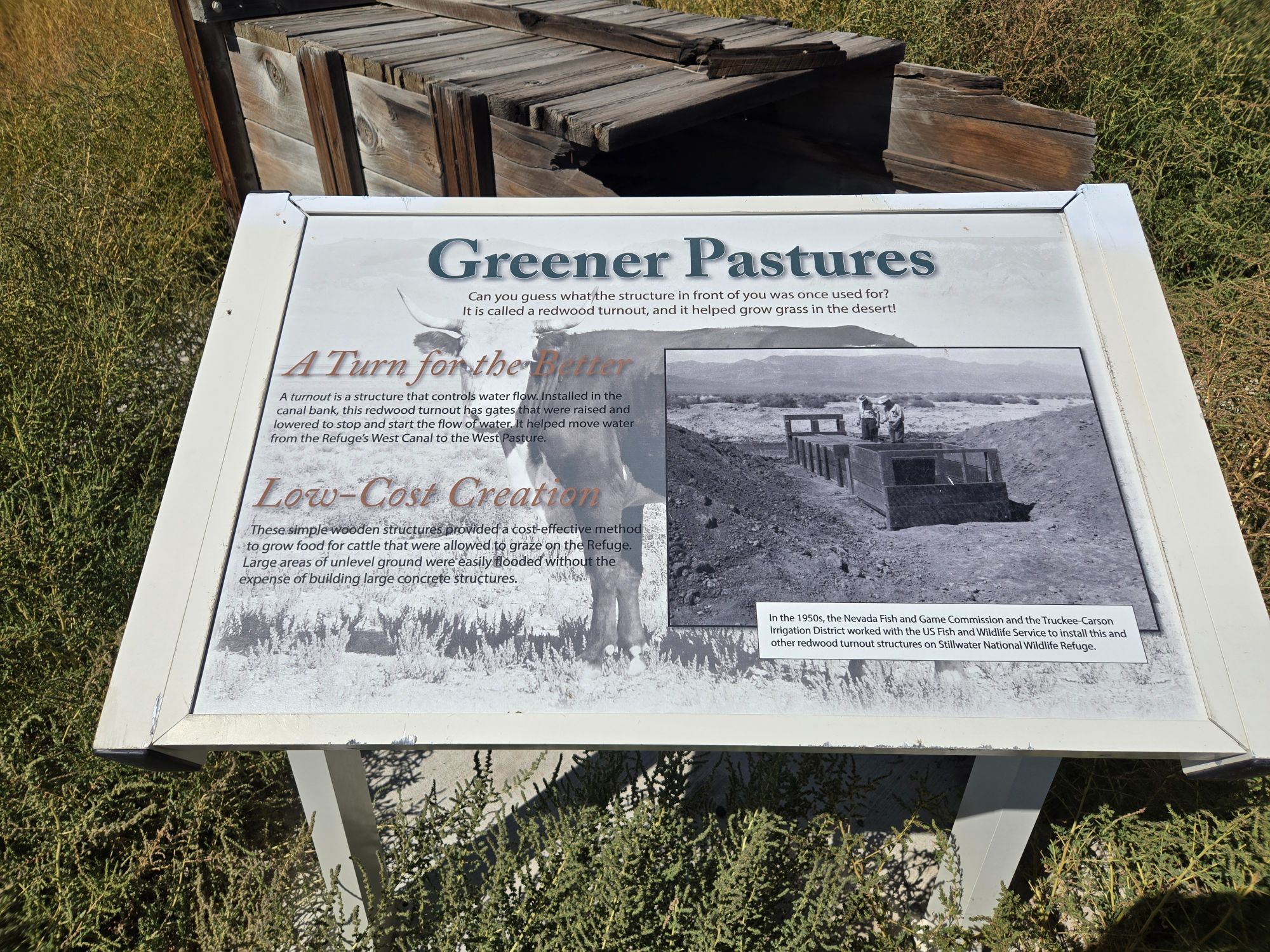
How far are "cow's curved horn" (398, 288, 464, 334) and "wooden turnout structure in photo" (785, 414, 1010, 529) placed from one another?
64 cm

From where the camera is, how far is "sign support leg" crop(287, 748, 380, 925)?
155cm

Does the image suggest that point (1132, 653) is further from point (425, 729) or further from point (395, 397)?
point (395, 397)

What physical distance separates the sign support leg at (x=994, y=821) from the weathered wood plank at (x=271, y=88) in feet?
9.87

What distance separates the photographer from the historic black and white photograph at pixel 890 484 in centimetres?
129

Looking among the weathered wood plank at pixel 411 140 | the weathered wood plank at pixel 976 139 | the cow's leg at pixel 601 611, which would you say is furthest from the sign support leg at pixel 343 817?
the weathered wood plank at pixel 976 139

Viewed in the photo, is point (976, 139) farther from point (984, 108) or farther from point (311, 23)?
point (311, 23)

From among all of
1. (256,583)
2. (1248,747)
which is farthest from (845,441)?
(256,583)

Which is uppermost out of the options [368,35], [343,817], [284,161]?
[368,35]

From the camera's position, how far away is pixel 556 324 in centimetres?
157

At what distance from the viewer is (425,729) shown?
119cm

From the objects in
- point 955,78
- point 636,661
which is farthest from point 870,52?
point 636,661

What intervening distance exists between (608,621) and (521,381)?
471mm

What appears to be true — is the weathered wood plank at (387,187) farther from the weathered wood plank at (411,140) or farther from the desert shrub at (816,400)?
the desert shrub at (816,400)

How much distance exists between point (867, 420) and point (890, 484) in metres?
0.13
